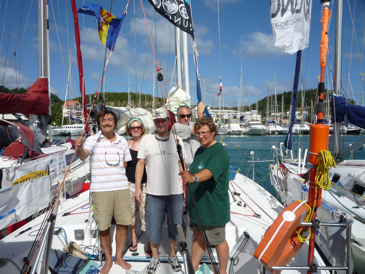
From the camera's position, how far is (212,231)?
2.04 metres

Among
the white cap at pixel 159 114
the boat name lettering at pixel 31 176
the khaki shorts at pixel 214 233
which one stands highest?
the white cap at pixel 159 114

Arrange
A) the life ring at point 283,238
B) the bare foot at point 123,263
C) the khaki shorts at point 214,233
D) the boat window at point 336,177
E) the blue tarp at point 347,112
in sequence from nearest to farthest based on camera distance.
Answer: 1. the life ring at point 283,238
2. the khaki shorts at point 214,233
3. the bare foot at point 123,263
4. the blue tarp at point 347,112
5. the boat window at point 336,177

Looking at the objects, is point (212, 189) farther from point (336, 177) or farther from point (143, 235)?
point (336, 177)

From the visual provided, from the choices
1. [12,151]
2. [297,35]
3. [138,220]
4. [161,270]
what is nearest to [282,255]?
[161,270]

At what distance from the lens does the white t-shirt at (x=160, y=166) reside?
7.54ft

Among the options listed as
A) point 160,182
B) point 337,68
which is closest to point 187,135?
point 160,182

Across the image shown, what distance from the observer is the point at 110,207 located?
2305mm

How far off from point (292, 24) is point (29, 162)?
517cm

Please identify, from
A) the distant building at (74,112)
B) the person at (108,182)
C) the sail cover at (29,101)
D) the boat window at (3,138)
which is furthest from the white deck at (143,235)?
the distant building at (74,112)

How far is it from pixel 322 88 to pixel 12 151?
16.9 feet

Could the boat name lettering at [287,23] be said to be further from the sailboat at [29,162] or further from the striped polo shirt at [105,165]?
the sailboat at [29,162]

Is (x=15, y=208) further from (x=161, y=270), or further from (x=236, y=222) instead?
(x=236, y=222)

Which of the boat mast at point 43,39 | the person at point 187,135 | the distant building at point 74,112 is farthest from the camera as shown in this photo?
the distant building at point 74,112

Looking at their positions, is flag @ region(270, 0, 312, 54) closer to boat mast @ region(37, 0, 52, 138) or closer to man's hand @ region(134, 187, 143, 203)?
man's hand @ region(134, 187, 143, 203)
